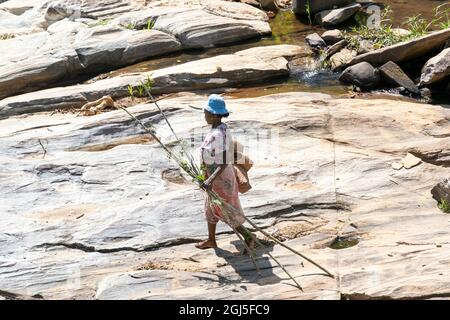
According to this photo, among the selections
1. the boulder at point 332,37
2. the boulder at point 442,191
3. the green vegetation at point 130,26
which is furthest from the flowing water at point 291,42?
the boulder at point 442,191

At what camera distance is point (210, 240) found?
6.64m

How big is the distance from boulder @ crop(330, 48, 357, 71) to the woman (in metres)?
4.53

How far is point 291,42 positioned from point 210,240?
5.79 meters

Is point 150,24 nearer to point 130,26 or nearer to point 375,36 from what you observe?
point 130,26

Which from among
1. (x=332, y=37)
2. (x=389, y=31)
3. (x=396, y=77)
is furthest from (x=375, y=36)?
(x=396, y=77)

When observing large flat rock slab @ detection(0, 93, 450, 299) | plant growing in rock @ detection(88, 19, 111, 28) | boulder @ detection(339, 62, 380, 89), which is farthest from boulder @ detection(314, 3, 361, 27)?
plant growing in rock @ detection(88, 19, 111, 28)

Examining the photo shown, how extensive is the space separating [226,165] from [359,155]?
2.05m

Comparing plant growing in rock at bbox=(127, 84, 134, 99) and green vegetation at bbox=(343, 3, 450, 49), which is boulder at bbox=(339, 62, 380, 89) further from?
plant growing in rock at bbox=(127, 84, 134, 99)

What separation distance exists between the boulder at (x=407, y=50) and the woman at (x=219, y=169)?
440 cm

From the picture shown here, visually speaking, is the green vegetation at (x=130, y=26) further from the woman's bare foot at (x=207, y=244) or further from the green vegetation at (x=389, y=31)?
the woman's bare foot at (x=207, y=244)

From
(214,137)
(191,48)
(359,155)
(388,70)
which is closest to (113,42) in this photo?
(191,48)

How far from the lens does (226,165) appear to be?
6.37 meters

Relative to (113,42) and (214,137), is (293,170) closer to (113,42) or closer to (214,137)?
(214,137)

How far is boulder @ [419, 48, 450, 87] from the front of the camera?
9484mm
